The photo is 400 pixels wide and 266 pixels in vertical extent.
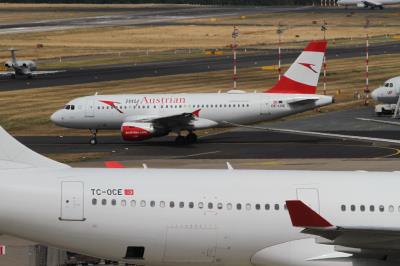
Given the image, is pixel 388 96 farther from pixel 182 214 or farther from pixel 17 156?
pixel 17 156

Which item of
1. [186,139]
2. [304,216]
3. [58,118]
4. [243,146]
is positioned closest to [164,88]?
[58,118]

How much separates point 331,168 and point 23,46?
107 meters

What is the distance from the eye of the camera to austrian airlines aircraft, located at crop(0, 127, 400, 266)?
2828cm

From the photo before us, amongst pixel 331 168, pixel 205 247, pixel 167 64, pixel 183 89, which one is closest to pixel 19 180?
pixel 205 247

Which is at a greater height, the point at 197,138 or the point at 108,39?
the point at 108,39

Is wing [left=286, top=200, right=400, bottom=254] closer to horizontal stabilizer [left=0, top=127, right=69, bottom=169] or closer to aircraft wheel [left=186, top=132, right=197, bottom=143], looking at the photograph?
horizontal stabilizer [left=0, top=127, right=69, bottom=169]

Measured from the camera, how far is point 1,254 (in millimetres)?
35750

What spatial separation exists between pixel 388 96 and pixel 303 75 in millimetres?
14496

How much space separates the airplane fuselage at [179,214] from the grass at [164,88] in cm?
4887

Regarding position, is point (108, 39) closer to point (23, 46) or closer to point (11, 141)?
point (23, 46)

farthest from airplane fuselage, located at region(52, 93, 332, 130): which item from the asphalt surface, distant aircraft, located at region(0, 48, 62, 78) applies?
distant aircraft, located at region(0, 48, 62, 78)

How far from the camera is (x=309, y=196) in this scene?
2850 centimetres

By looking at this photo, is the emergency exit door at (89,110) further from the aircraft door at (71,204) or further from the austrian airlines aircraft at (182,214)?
the aircraft door at (71,204)

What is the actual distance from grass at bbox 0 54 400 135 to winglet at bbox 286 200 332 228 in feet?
175
